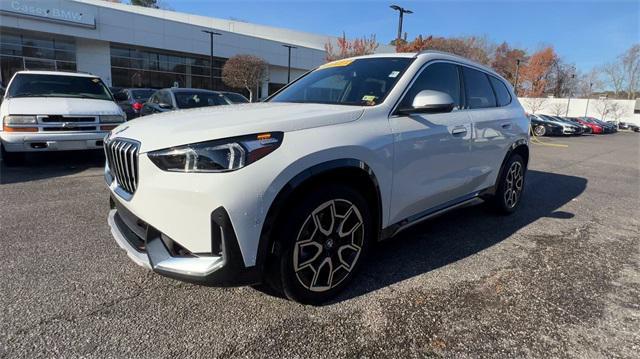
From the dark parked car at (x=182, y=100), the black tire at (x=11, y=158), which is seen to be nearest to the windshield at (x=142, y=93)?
the dark parked car at (x=182, y=100)

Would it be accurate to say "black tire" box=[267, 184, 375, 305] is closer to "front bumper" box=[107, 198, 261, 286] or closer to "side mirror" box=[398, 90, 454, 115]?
"front bumper" box=[107, 198, 261, 286]

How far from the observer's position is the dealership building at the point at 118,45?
29.8 metres

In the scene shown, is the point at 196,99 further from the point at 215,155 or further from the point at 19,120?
the point at 215,155

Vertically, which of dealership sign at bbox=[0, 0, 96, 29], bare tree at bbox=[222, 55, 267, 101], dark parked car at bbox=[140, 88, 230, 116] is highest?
dealership sign at bbox=[0, 0, 96, 29]

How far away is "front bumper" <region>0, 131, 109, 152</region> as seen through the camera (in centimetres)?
605

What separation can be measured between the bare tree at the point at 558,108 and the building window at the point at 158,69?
52892mm

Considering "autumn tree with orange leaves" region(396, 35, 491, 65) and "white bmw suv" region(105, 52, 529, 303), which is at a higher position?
"autumn tree with orange leaves" region(396, 35, 491, 65)

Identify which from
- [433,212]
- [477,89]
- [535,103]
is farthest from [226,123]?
[535,103]

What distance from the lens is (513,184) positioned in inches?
197

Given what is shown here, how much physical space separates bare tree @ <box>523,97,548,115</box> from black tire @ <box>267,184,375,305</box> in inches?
2659

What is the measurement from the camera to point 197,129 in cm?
230

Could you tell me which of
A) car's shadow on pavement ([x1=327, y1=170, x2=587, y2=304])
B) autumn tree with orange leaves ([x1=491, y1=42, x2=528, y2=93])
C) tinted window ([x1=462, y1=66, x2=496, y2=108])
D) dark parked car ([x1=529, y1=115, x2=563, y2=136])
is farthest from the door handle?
autumn tree with orange leaves ([x1=491, y1=42, x2=528, y2=93])

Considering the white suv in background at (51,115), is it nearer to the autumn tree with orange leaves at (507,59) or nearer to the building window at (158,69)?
the building window at (158,69)

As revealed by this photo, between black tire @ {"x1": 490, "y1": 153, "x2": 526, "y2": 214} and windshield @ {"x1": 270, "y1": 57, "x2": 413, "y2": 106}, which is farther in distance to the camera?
black tire @ {"x1": 490, "y1": 153, "x2": 526, "y2": 214}
